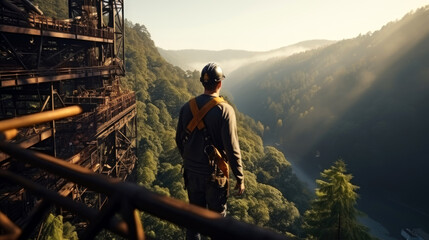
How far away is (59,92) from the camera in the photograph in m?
13.9

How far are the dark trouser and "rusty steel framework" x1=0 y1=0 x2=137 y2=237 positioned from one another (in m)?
2.94

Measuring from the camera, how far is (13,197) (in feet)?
33.5

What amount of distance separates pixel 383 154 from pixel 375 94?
32.4 m

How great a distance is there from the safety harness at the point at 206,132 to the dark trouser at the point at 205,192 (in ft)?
0.57

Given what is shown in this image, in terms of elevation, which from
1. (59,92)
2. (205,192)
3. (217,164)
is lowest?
(205,192)

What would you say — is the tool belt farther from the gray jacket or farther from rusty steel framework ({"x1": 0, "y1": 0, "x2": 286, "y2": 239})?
rusty steel framework ({"x1": 0, "y1": 0, "x2": 286, "y2": 239})

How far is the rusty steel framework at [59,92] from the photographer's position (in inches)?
421

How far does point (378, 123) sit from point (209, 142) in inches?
3743

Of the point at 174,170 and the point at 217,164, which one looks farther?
the point at 174,170

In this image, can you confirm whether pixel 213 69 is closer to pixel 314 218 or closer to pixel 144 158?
pixel 314 218

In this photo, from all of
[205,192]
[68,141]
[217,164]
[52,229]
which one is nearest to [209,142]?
[217,164]

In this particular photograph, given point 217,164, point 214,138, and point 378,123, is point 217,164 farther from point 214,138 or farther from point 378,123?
point 378,123

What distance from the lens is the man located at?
3.78 meters

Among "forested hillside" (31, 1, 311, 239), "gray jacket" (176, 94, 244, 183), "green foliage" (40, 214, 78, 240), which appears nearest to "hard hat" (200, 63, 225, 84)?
"gray jacket" (176, 94, 244, 183)
